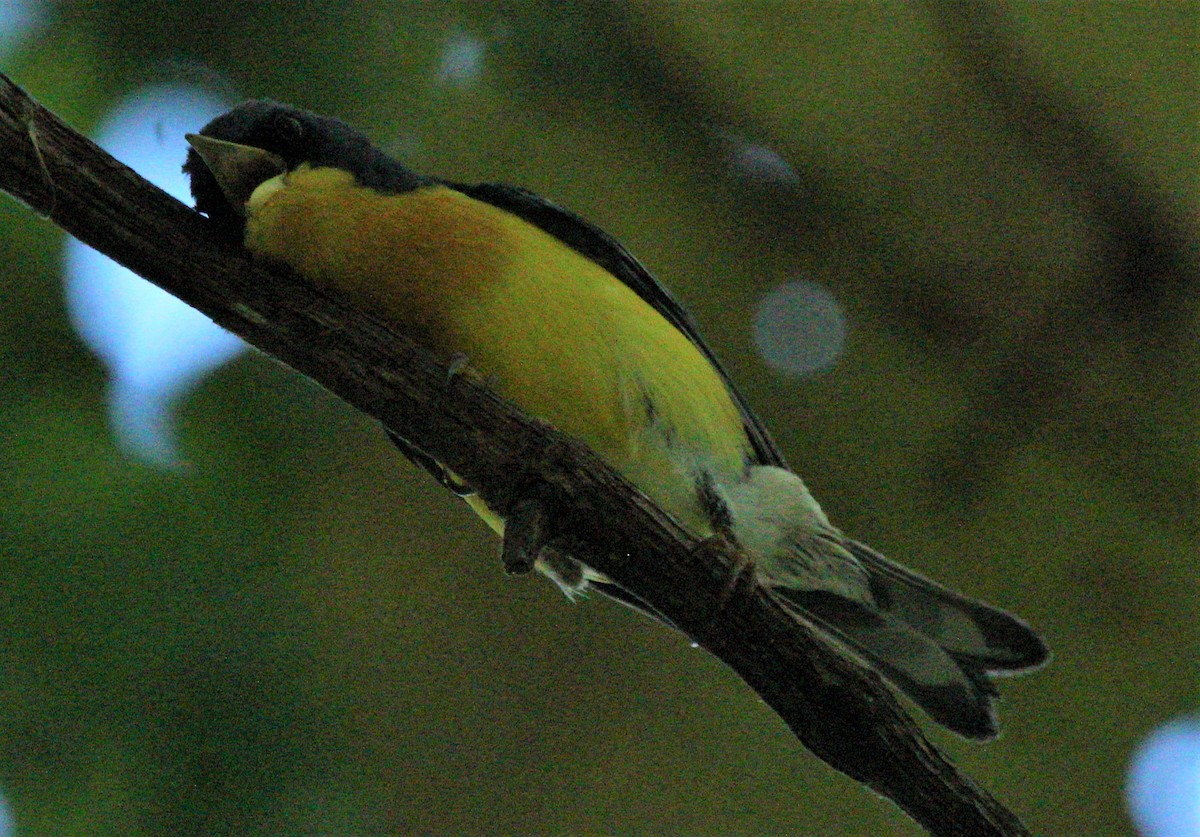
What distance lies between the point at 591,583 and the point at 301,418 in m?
1.80

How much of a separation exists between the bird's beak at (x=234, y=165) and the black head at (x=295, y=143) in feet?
0.09

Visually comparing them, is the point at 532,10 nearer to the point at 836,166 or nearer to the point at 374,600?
the point at 836,166

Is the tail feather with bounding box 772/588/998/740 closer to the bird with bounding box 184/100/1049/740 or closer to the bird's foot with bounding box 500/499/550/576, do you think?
the bird with bounding box 184/100/1049/740

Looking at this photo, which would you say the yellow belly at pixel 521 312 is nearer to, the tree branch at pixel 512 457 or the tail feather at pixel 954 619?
the tree branch at pixel 512 457

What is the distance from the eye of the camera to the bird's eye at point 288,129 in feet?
12.1

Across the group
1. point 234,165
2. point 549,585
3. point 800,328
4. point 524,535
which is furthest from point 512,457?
point 549,585

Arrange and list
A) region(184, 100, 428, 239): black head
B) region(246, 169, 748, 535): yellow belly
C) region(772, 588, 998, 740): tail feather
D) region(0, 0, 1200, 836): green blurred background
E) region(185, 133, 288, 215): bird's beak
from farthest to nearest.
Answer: region(772, 588, 998, 740): tail feather → region(184, 100, 428, 239): black head → region(185, 133, 288, 215): bird's beak → region(246, 169, 748, 535): yellow belly → region(0, 0, 1200, 836): green blurred background

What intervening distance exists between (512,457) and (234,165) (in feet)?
4.37

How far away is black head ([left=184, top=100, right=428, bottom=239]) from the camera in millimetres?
3648

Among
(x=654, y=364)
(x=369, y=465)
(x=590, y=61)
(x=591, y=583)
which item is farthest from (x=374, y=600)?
(x=590, y=61)

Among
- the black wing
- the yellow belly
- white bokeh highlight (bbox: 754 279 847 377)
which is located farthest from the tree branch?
white bokeh highlight (bbox: 754 279 847 377)

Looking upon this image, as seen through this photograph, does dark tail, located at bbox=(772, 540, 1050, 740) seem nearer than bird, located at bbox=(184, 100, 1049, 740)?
No

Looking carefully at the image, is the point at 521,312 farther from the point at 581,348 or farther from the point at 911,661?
the point at 911,661

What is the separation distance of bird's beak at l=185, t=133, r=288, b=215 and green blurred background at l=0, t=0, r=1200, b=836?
1.11 meters
